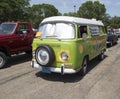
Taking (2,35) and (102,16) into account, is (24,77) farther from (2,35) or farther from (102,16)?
(102,16)

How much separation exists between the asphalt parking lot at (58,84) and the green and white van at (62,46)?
0.46 metres

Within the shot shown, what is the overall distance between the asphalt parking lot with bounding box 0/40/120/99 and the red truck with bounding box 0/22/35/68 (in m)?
1.00

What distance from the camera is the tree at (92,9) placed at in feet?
226

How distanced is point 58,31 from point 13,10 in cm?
3321

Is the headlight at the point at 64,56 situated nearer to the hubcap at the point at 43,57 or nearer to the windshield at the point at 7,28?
the hubcap at the point at 43,57

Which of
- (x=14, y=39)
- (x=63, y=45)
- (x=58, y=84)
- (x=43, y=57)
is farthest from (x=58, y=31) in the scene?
(x=14, y=39)

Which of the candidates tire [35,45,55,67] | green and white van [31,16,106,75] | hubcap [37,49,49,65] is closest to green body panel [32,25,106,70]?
green and white van [31,16,106,75]

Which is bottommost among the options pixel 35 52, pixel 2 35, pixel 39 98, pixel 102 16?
pixel 39 98

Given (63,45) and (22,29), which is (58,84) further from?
(22,29)

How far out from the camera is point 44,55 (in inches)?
289

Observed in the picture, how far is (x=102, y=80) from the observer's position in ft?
25.4

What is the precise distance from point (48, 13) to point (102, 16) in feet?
82.6

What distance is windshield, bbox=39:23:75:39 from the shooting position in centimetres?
760

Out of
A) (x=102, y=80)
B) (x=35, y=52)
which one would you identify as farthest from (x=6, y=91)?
(x=102, y=80)
